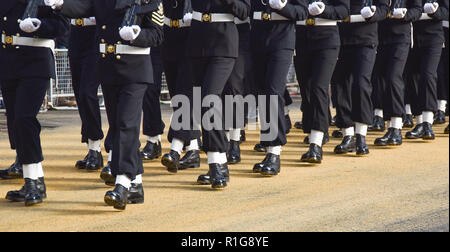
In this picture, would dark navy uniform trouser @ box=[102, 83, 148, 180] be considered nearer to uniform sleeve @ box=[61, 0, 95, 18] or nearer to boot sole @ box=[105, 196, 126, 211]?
boot sole @ box=[105, 196, 126, 211]

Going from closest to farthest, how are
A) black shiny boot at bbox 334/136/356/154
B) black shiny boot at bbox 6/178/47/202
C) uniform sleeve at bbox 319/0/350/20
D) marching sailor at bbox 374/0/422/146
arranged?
black shiny boot at bbox 6/178/47/202
uniform sleeve at bbox 319/0/350/20
black shiny boot at bbox 334/136/356/154
marching sailor at bbox 374/0/422/146

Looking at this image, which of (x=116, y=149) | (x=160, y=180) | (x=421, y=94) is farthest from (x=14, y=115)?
(x=421, y=94)

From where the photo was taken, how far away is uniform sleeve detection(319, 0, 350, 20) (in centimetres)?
915

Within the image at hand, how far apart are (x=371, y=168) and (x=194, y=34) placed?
2327 millimetres

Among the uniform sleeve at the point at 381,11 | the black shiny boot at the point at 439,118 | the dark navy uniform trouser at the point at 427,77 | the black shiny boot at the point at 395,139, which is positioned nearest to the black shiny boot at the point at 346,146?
the black shiny boot at the point at 395,139

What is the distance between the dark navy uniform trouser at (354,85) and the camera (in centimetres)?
984

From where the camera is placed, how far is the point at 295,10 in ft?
27.9

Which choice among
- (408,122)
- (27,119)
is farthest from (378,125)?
(27,119)

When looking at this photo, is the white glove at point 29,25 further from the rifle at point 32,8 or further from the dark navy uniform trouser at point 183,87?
the dark navy uniform trouser at point 183,87

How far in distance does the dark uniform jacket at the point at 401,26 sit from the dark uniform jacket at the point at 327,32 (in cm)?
128

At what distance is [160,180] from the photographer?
27.3 ft

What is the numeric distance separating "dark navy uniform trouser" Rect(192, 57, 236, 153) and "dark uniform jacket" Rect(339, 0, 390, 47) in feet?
7.42

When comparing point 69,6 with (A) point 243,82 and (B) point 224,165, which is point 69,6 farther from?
(A) point 243,82

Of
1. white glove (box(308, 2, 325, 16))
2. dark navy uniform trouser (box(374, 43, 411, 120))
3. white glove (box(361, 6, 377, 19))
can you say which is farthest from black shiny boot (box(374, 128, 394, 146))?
white glove (box(308, 2, 325, 16))
